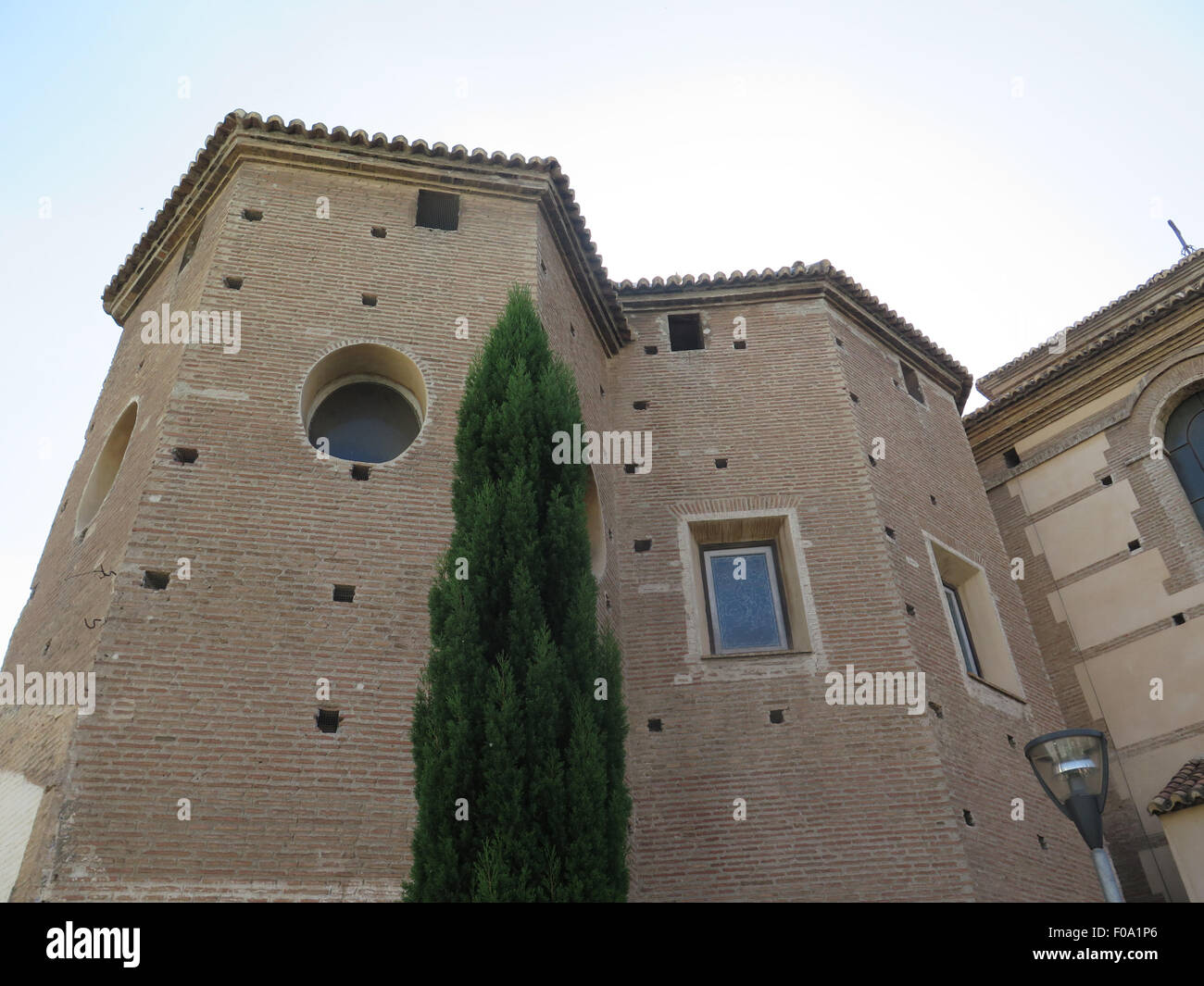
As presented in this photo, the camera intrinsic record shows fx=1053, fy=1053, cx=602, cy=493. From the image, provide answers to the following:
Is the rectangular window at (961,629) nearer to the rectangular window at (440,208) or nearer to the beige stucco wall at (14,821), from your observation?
the rectangular window at (440,208)

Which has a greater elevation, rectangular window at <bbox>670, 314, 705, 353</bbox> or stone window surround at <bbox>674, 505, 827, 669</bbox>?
rectangular window at <bbox>670, 314, 705, 353</bbox>

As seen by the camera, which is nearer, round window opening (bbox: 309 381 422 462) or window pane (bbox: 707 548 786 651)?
round window opening (bbox: 309 381 422 462)

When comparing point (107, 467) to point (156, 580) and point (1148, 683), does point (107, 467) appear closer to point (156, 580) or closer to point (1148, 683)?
point (156, 580)

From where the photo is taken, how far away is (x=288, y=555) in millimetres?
8406

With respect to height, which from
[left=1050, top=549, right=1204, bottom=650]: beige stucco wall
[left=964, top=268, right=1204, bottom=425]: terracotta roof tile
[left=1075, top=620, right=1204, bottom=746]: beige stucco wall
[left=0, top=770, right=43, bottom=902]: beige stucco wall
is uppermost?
[left=964, top=268, right=1204, bottom=425]: terracotta roof tile

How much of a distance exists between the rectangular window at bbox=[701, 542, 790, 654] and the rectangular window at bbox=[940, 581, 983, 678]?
2.09 meters

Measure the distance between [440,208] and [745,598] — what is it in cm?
529

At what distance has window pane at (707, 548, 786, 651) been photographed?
35.9 ft

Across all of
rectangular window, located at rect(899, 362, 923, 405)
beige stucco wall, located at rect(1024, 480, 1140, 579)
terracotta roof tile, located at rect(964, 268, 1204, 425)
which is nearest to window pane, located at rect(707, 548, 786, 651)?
rectangular window, located at rect(899, 362, 923, 405)

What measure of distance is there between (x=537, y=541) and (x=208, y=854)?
3001 mm

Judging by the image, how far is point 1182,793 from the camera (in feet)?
34.9

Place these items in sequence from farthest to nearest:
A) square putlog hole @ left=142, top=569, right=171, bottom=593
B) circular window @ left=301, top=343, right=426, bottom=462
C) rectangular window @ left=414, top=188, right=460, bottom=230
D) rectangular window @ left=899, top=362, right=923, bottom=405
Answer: rectangular window @ left=899, top=362, right=923, bottom=405 < rectangular window @ left=414, top=188, right=460, bottom=230 < circular window @ left=301, top=343, right=426, bottom=462 < square putlog hole @ left=142, top=569, right=171, bottom=593

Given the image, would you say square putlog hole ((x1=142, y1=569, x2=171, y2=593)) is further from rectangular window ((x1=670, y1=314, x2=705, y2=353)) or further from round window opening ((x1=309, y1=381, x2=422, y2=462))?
rectangular window ((x1=670, y1=314, x2=705, y2=353))

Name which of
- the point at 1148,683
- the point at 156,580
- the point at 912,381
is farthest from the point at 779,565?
the point at 156,580
